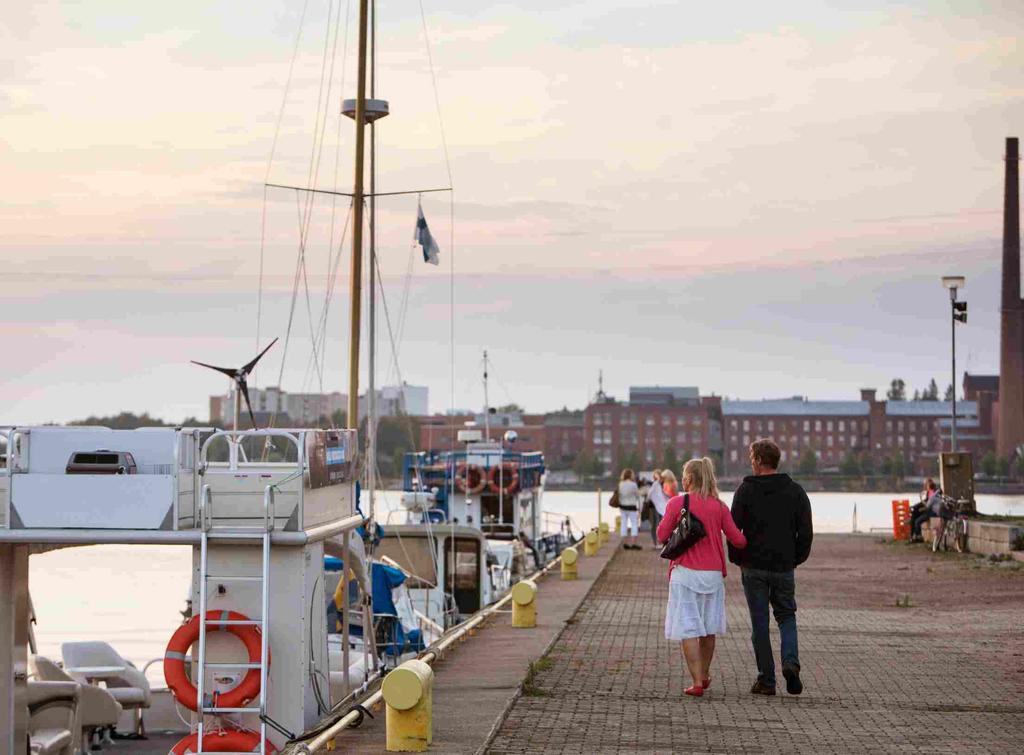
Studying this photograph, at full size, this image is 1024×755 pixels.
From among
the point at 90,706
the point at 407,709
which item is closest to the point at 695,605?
the point at 407,709

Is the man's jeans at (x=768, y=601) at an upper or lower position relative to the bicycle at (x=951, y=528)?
upper

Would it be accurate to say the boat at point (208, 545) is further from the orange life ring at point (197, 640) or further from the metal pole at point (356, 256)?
the metal pole at point (356, 256)

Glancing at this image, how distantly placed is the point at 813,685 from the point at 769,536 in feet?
7.30

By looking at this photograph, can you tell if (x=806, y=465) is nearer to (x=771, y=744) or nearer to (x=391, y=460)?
(x=391, y=460)

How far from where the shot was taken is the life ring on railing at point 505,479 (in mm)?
43062

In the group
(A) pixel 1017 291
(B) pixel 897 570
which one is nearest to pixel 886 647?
(B) pixel 897 570

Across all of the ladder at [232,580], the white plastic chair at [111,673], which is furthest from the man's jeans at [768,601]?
the white plastic chair at [111,673]

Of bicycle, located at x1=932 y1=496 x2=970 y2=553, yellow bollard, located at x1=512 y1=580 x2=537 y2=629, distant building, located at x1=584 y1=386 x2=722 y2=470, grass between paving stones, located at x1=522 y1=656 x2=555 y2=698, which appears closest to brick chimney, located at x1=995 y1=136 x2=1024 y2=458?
distant building, located at x1=584 y1=386 x2=722 y2=470

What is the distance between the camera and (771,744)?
463 inches

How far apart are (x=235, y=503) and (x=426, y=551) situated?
1813 cm

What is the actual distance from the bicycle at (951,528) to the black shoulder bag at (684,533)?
24.9 meters

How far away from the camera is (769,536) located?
13.5 metres

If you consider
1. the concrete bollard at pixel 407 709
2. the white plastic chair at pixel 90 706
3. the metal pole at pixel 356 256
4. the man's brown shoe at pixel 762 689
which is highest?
the metal pole at pixel 356 256

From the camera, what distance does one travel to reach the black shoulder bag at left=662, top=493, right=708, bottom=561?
43.7 feet
